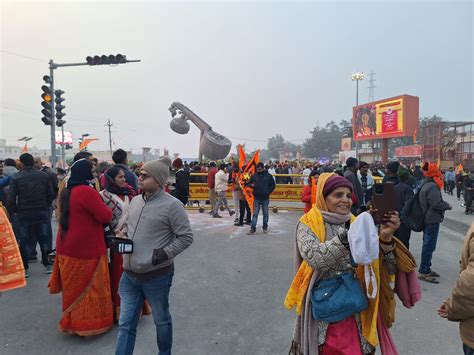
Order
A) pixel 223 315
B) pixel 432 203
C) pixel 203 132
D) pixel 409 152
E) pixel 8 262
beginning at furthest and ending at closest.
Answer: pixel 409 152
pixel 203 132
pixel 432 203
pixel 223 315
pixel 8 262

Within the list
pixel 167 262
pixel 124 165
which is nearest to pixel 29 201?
pixel 124 165

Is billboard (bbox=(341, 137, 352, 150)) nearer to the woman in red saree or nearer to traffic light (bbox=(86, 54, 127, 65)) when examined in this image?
traffic light (bbox=(86, 54, 127, 65))

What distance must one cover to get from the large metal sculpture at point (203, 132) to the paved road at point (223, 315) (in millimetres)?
21196

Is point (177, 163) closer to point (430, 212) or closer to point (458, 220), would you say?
point (430, 212)

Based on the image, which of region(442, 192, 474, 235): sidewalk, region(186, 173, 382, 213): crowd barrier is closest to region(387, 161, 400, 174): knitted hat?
region(442, 192, 474, 235): sidewalk

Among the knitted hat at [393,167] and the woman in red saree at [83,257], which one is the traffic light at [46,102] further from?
the knitted hat at [393,167]

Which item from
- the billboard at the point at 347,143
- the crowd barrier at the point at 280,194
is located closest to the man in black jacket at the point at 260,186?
the crowd barrier at the point at 280,194

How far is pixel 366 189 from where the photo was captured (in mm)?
8742

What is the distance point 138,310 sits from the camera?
265 cm

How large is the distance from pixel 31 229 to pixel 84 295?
9.58ft

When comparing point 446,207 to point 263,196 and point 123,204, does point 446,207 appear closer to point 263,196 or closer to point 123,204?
point 263,196

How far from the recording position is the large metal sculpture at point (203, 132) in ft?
88.9

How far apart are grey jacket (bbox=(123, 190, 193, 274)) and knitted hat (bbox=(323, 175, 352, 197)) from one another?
1.19 metres

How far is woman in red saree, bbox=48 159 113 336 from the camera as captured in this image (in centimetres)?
318
